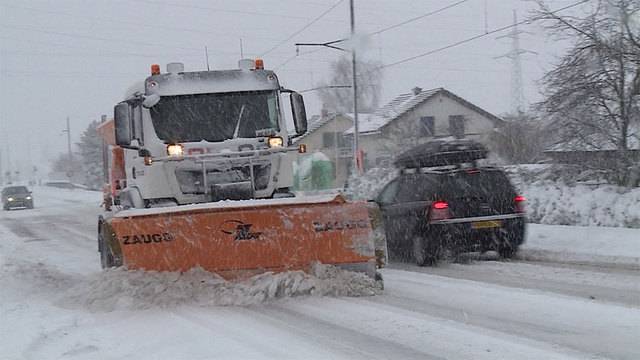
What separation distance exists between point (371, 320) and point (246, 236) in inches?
79.4

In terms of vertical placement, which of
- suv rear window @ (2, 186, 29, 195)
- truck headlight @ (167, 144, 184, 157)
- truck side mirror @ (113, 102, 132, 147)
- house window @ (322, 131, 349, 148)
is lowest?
suv rear window @ (2, 186, 29, 195)

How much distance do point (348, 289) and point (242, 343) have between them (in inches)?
98.8

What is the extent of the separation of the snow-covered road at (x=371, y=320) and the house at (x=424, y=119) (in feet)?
130

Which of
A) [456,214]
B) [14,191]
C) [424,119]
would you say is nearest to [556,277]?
[456,214]

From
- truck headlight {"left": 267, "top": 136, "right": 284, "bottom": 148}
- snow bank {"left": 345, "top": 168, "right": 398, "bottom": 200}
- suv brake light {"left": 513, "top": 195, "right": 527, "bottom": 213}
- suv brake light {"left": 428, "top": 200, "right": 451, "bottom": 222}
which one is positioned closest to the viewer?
truck headlight {"left": 267, "top": 136, "right": 284, "bottom": 148}

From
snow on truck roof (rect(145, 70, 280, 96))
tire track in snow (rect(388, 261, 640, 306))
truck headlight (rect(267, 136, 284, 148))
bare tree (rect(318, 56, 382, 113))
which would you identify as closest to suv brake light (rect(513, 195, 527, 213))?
tire track in snow (rect(388, 261, 640, 306))

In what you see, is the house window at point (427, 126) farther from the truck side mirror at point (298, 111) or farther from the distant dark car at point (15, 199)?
the truck side mirror at point (298, 111)

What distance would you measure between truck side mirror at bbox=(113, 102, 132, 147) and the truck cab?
14 mm

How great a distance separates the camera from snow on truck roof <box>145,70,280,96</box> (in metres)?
11.2

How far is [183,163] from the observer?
35.0ft

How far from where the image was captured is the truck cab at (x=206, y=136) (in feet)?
35.0

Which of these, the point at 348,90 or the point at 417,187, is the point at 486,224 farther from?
the point at 348,90

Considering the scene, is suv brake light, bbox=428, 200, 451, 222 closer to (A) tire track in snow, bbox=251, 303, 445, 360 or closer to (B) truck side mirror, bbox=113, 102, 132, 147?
(A) tire track in snow, bbox=251, 303, 445, 360

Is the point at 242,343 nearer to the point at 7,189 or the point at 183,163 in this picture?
the point at 183,163
